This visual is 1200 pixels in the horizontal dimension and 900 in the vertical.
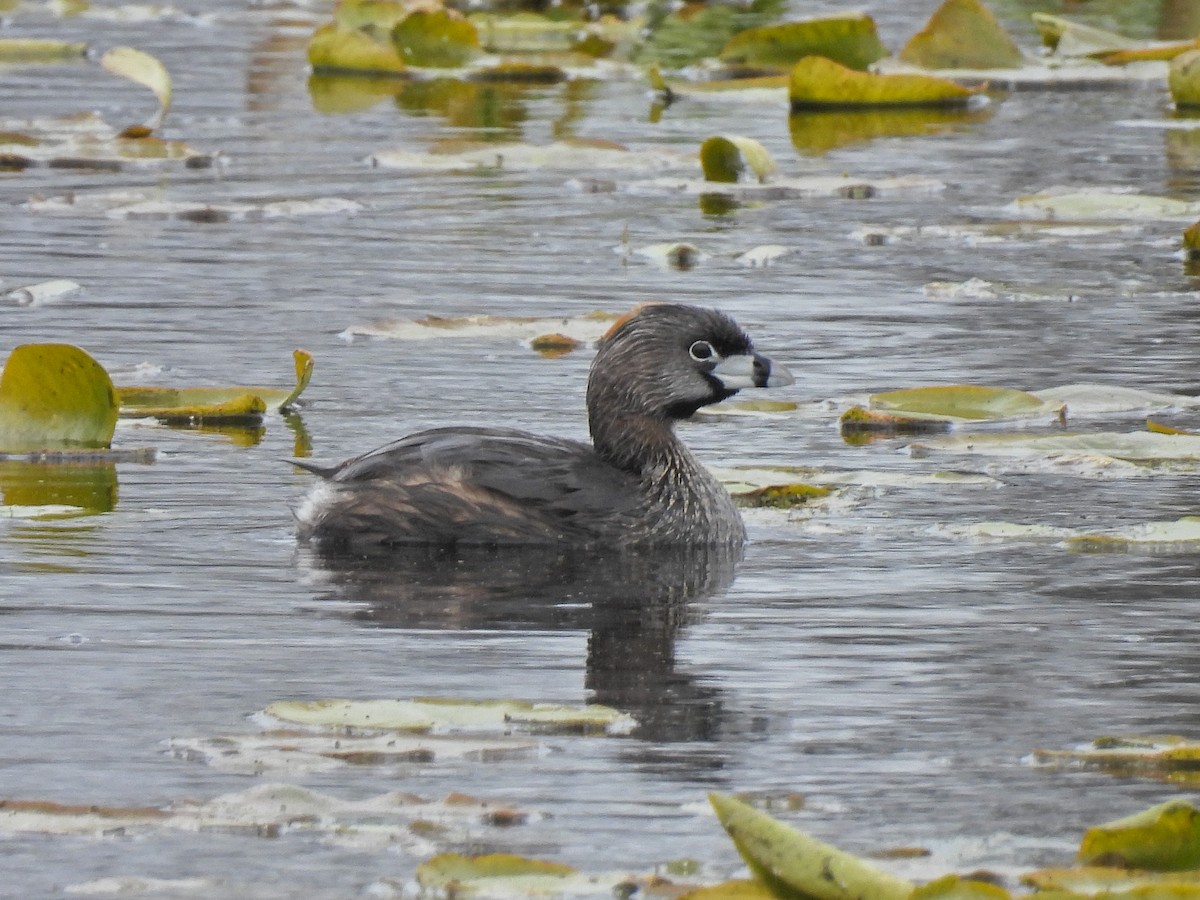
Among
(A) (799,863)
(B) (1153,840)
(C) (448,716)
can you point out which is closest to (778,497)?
(C) (448,716)

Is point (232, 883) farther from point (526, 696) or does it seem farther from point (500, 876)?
point (526, 696)

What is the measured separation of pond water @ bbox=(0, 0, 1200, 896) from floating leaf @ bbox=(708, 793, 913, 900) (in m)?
0.47

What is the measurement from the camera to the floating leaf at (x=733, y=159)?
46.8 ft

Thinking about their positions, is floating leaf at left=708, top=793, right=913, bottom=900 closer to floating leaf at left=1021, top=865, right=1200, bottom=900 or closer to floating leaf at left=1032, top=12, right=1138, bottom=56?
floating leaf at left=1021, top=865, right=1200, bottom=900

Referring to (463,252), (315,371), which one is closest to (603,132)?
(463,252)

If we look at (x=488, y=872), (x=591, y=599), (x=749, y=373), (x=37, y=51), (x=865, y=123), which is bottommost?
(x=37, y=51)

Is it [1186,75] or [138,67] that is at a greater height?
[138,67]

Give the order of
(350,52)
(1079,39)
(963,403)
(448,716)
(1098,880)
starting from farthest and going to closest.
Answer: (1079,39) < (350,52) < (963,403) < (448,716) < (1098,880)

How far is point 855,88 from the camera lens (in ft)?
58.0

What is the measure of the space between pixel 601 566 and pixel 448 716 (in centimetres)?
214

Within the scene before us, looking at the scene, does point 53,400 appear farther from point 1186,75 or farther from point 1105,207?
point 1186,75

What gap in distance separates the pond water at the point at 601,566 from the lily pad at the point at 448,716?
94 mm

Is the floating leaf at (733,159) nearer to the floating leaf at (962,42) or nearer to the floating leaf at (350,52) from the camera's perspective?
the floating leaf at (962,42)

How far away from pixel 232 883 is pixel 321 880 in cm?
15
